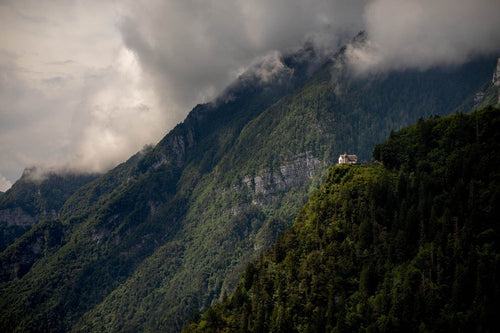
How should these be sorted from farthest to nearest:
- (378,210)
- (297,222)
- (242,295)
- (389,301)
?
(297,222) → (242,295) → (378,210) → (389,301)

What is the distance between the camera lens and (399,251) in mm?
92438

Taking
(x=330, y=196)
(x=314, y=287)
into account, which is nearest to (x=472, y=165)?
(x=330, y=196)

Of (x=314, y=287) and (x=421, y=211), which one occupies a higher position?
(x=421, y=211)

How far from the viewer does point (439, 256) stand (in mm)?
85375

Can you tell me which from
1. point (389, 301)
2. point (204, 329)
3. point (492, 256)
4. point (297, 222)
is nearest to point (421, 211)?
point (492, 256)

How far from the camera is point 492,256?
80312 mm

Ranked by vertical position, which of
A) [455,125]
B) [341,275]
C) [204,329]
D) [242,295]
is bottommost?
[204,329]

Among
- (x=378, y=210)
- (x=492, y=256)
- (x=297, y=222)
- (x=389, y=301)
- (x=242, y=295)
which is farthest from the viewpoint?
(x=297, y=222)

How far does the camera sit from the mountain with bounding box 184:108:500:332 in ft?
267

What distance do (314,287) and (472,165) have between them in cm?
5282

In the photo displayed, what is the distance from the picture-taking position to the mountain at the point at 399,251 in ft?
267

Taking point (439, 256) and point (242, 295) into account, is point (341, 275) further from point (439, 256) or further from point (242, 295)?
point (242, 295)

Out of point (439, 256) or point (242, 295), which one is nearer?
point (439, 256)

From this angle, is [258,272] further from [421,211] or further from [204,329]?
[421,211]
